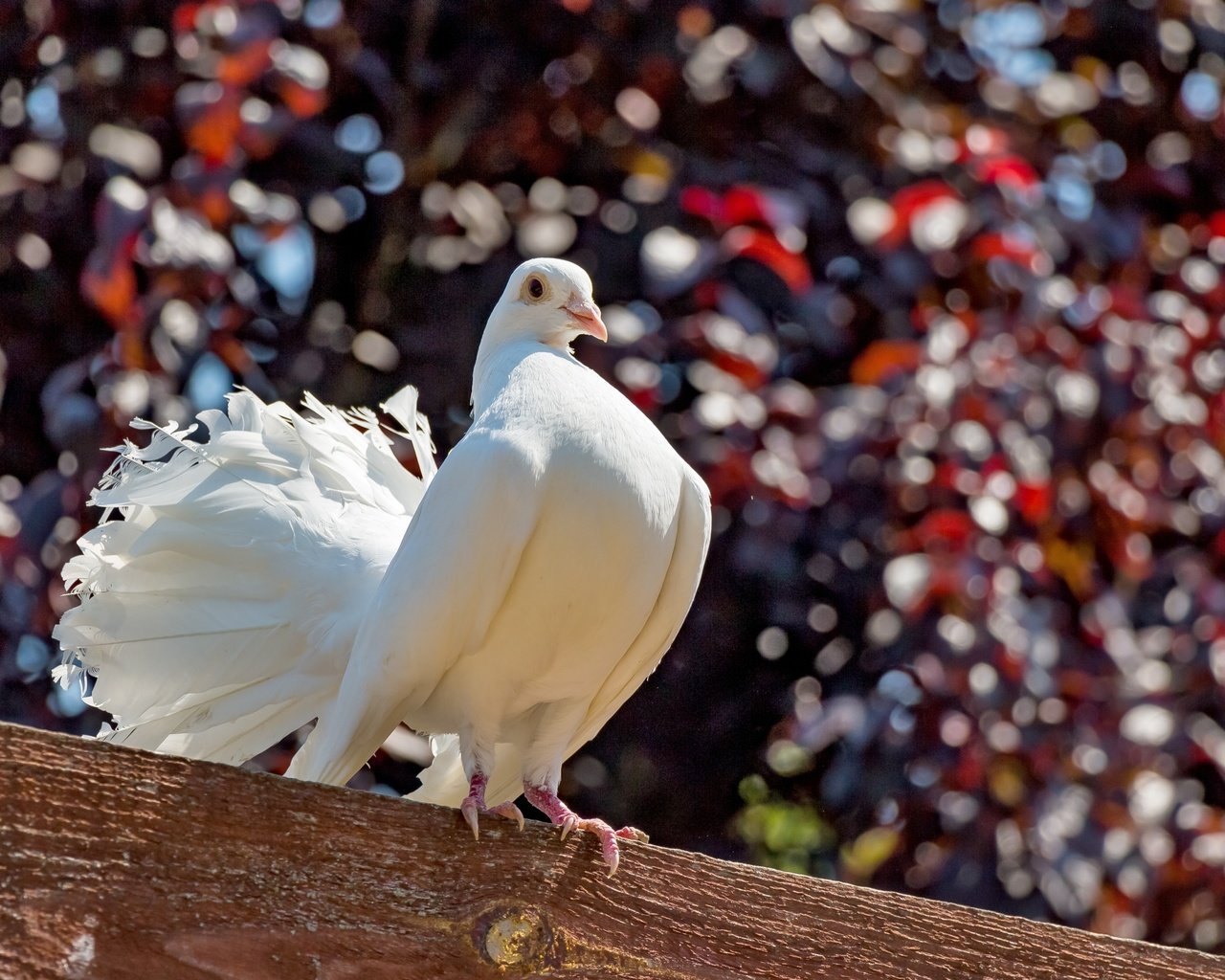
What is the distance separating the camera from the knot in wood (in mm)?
1914

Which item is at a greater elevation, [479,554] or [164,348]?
[479,554]

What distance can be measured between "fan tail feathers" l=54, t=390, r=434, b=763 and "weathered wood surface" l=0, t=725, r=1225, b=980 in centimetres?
75

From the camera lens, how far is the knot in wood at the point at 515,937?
1.91 meters

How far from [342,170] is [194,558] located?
1109 millimetres

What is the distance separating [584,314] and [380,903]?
3.49 ft

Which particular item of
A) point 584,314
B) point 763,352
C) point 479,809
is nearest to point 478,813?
point 479,809

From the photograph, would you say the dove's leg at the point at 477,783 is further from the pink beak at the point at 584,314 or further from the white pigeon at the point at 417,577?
the pink beak at the point at 584,314

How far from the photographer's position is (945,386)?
338 cm

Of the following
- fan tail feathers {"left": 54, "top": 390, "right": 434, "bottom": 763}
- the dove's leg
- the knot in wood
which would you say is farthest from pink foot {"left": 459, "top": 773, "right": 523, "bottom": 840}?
fan tail feathers {"left": 54, "top": 390, "right": 434, "bottom": 763}

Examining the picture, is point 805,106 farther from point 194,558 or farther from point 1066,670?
point 194,558

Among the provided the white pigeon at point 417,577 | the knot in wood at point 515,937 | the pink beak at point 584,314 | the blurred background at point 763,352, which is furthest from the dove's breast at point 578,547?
the blurred background at point 763,352

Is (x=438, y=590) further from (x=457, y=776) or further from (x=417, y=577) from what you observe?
(x=457, y=776)

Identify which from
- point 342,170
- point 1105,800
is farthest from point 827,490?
point 342,170

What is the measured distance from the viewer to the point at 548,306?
2.61m
